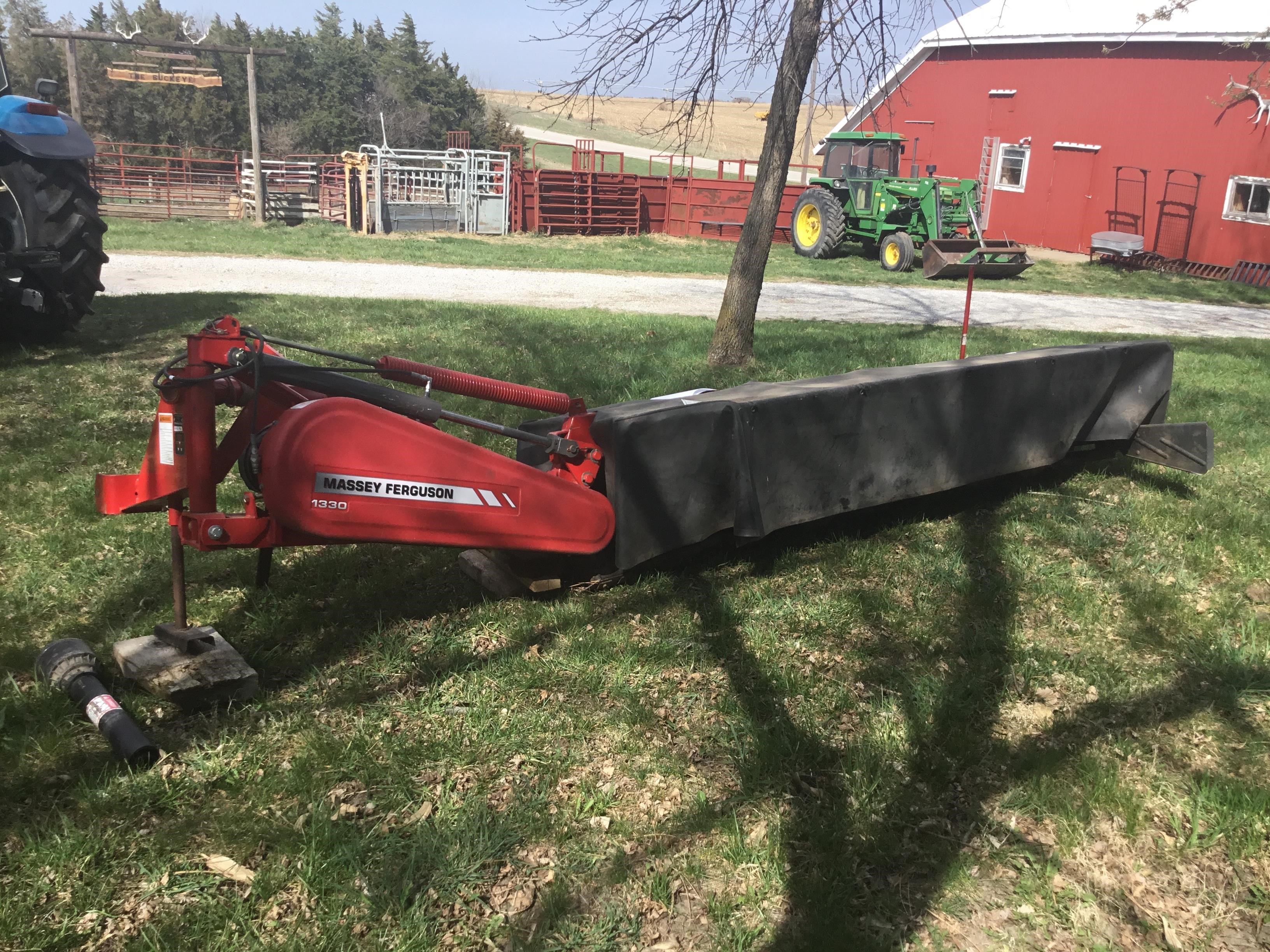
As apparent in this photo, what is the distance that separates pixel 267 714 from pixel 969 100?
26090 millimetres

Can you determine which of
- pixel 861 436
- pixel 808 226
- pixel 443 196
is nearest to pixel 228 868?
pixel 861 436

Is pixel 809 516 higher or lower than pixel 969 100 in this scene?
lower

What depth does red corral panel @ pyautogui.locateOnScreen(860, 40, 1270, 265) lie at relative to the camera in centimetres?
1998

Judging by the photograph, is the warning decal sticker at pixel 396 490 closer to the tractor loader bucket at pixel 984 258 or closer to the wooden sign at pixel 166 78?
the tractor loader bucket at pixel 984 258

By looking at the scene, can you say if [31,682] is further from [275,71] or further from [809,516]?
[275,71]

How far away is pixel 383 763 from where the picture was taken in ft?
9.55

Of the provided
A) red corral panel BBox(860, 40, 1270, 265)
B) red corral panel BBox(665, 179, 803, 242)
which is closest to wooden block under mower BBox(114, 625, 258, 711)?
red corral panel BBox(860, 40, 1270, 265)

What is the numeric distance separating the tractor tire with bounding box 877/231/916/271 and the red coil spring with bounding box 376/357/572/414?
15506 millimetres

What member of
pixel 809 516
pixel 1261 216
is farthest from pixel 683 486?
pixel 1261 216

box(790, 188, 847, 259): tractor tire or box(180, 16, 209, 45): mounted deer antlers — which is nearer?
box(790, 188, 847, 259): tractor tire

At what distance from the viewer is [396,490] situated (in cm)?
318

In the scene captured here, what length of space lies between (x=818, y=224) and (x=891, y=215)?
2008mm

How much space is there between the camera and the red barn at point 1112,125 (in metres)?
19.8

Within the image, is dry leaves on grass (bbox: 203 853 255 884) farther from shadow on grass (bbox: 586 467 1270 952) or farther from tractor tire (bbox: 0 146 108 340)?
tractor tire (bbox: 0 146 108 340)
